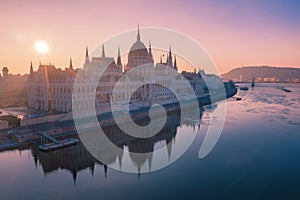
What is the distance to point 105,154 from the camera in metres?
19.9

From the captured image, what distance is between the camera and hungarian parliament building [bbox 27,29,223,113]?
103 feet

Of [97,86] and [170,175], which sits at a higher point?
[97,86]

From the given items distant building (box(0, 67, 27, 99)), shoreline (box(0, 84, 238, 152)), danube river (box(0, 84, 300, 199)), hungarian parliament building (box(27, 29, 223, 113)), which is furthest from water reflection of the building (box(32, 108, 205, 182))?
distant building (box(0, 67, 27, 99))

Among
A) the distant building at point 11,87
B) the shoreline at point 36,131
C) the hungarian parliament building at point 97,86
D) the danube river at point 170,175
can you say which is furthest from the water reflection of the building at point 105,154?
the distant building at point 11,87

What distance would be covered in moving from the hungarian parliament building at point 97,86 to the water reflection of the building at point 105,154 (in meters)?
7.96

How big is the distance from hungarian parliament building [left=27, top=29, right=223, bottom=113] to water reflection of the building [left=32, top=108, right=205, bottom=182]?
7.96 meters

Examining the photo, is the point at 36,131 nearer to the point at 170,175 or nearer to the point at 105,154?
the point at 105,154

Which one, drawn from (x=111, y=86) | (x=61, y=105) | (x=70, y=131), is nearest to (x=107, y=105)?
(x=111, y=86)

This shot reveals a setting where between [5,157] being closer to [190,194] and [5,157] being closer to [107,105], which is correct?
[190,194]

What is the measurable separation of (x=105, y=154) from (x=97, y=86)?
16178 mm

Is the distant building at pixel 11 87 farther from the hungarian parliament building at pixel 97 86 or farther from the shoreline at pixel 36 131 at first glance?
the shoreline at pixel 36 131

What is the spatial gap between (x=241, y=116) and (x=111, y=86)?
22335 mm

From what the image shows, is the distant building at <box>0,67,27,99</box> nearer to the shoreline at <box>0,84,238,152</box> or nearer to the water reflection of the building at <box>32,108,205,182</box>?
the shoreline at <box>0,84,238,152</box>

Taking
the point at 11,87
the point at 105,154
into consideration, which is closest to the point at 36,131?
the point at 105,154
